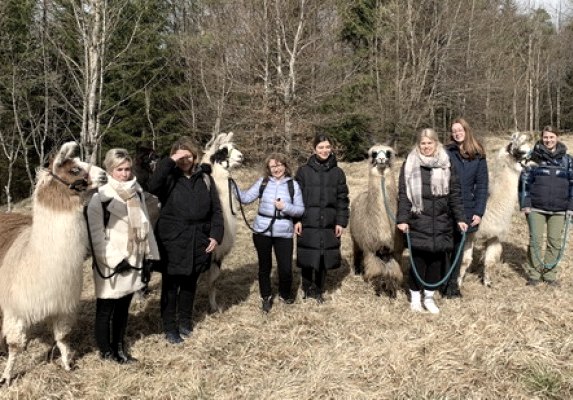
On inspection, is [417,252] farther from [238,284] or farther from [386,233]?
[238,284]

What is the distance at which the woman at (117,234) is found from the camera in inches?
121

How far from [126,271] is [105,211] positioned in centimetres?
44

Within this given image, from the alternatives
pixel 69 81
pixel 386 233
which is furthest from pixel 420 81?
pixel 386 233

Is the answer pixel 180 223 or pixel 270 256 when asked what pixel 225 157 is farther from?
pixel 180 223

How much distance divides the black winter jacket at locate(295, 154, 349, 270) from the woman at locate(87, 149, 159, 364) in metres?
1.64

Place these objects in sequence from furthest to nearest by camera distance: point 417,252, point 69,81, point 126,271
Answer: point 69,81, point 417,252, point 126,271

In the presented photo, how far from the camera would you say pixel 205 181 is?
381cm

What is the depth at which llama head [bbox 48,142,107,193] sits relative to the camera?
2.84m

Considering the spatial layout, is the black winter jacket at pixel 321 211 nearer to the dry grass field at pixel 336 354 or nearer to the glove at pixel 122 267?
the dry grass field at pixel 336 354

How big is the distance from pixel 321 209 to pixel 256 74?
10.5m

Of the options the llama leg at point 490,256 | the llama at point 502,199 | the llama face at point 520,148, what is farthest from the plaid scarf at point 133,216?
the llama face at point 520,148

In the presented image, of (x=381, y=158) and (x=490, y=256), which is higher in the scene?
(x=381, y=158)

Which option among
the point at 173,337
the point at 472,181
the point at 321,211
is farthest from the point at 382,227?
the point at 173,337

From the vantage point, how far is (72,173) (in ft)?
9.39
